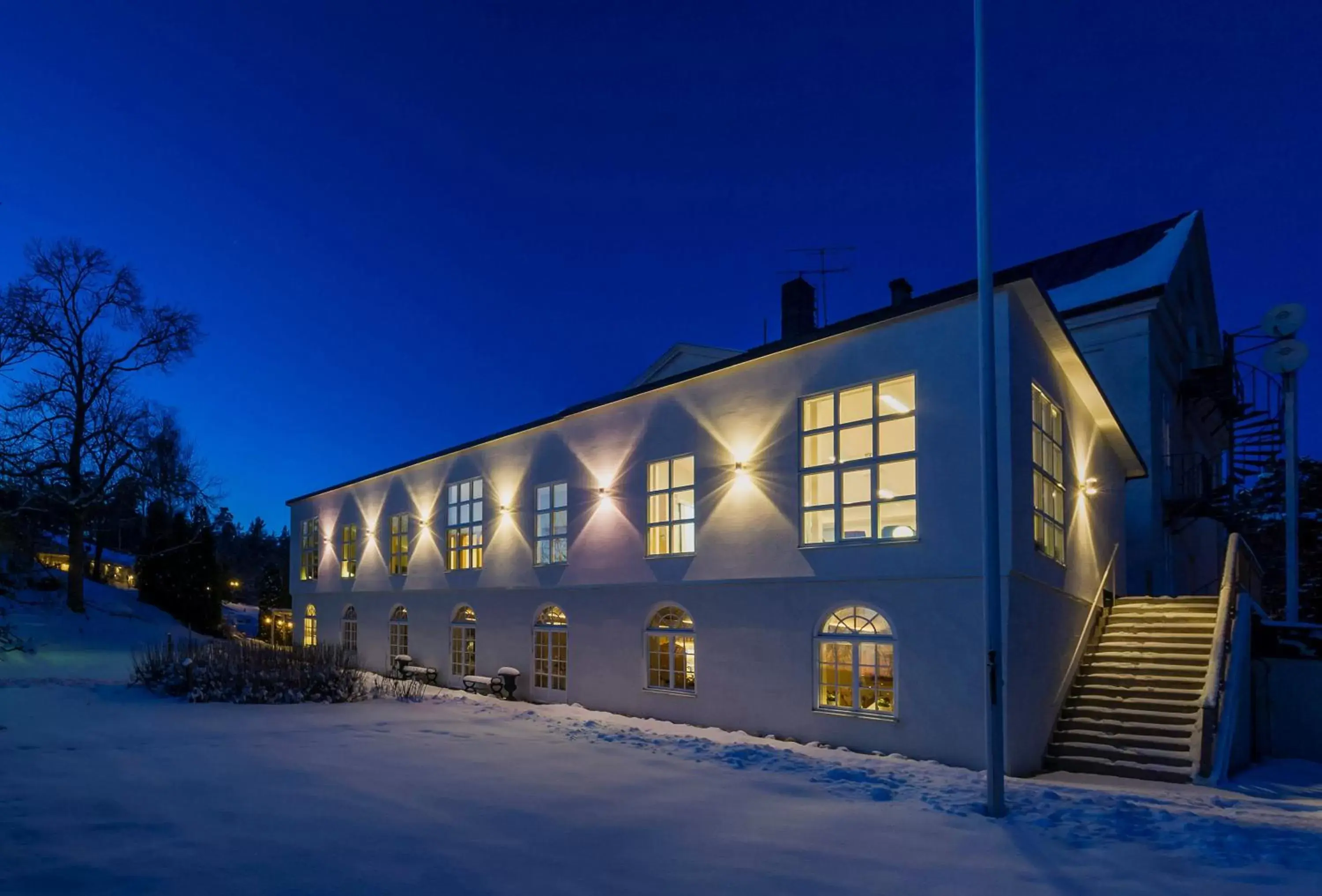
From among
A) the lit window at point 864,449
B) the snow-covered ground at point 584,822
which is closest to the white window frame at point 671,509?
the lit window at point 864,449

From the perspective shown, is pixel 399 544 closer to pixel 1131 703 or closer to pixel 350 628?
pixel 350 628

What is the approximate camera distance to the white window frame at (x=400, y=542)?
25438 millimetres

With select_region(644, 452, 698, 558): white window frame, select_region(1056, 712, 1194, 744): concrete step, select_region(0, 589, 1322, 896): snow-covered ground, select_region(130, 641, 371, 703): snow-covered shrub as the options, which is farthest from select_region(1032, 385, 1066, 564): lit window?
select_region(130, 641, 371, 703): snow-covered shrub

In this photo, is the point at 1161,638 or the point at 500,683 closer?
the point at 1161,638

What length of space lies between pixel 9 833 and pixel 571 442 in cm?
1339

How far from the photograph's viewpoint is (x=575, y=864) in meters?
6.38

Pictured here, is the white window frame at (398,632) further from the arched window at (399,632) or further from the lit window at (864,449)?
the lit window at (864,449)

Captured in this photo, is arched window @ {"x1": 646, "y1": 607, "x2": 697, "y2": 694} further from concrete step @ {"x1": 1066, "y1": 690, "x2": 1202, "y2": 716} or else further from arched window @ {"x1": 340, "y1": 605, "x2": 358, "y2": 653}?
arched window @ {"x1": 340, "y1": 605, "x2": 358, "y2": 653}

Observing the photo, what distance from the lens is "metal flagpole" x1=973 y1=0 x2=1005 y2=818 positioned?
8.30 meters

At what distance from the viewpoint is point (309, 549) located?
32219 mm

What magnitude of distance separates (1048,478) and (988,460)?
Result: 627cm

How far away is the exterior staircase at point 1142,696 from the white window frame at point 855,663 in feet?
8.24

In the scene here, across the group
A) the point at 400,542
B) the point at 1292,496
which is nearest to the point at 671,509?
the point at 400,542

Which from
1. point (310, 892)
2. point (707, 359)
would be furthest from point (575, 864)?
point (707, 359)
